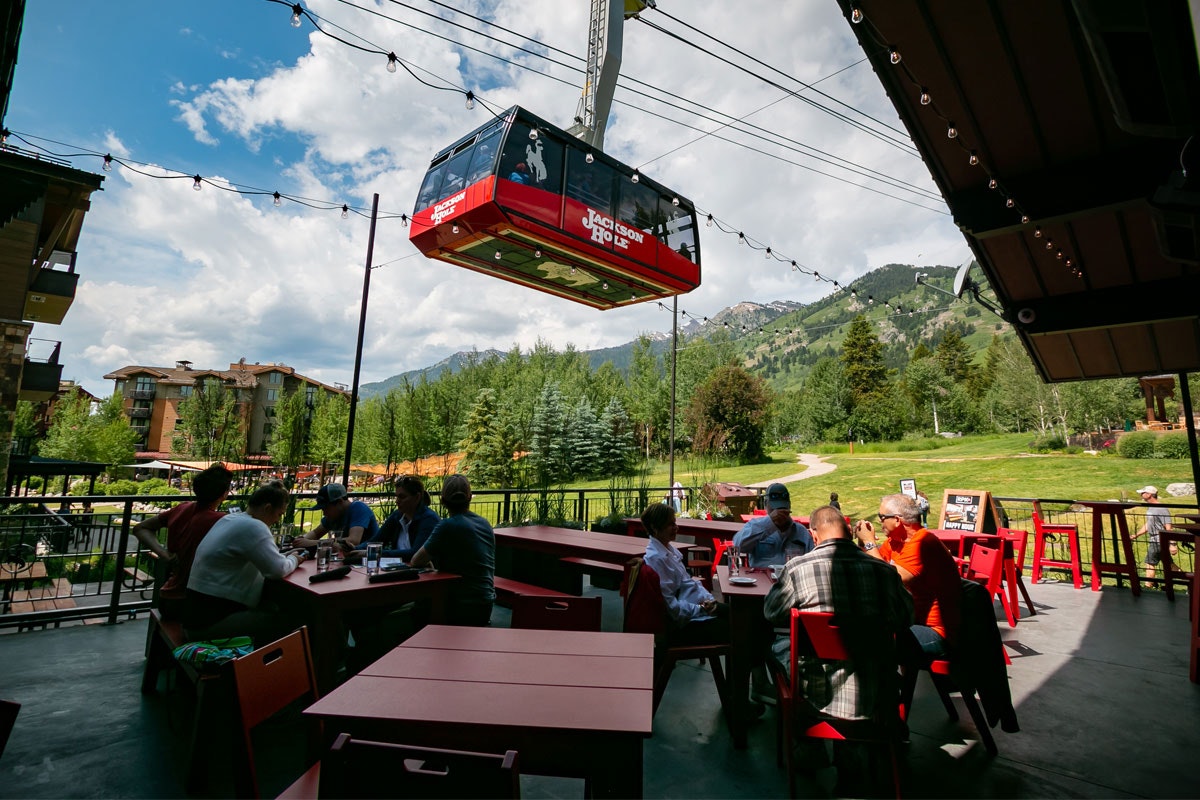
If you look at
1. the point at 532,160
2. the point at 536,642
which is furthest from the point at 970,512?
the point at 532,160

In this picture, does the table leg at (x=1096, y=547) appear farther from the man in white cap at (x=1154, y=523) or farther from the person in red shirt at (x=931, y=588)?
the person in red shirt at (x=931, y=588)

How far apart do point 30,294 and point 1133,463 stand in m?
37.6

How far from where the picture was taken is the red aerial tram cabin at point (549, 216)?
22.0 ft

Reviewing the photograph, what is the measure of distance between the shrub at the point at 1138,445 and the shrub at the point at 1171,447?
0.63ft

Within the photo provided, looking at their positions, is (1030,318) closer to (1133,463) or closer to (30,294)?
(30,294)

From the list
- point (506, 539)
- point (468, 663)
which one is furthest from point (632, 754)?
point (506, 539)

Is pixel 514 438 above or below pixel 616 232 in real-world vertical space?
below

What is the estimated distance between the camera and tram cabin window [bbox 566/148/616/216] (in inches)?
290

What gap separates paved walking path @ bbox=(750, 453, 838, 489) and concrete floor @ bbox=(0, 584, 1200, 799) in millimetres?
17219

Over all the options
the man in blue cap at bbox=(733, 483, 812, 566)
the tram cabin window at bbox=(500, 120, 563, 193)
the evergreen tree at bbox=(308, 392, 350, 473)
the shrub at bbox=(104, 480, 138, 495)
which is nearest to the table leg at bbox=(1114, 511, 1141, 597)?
the man in blue cap at bbox=(733, 483, 812, 566)

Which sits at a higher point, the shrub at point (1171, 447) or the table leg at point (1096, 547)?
the shrub at point (1171, 447)

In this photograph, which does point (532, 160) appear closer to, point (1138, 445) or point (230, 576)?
point (230, 576)

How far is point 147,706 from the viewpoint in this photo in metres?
2.94

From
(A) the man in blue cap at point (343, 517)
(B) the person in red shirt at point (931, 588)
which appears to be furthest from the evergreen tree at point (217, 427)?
(B) the person in red shirt at point (931, 588)
